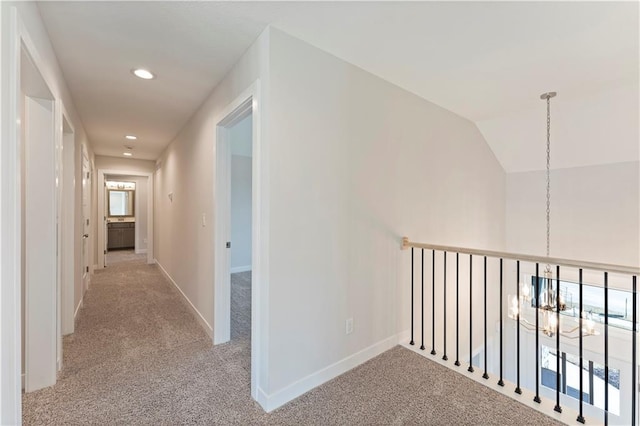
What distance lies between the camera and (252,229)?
77.3 inches

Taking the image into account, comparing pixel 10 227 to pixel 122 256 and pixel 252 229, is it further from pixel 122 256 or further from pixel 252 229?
pixel 122 256

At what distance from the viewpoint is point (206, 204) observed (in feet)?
9.43

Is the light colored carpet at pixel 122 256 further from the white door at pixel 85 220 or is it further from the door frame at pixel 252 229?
the door frame at pixel 252 229

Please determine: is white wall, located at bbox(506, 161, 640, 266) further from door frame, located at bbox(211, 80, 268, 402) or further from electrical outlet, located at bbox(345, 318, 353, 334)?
door frame, located at bbox(211, 80, 268, 402)

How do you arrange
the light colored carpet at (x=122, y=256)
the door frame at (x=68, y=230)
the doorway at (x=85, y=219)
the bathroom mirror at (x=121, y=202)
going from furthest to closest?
the bathroom mirror at (x=121, y=202) → the light colored carpet at (x=122, y=256) → the doorway at (x=85, y=219) → the door frame at (x=68, y=230)

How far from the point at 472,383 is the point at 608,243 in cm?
327

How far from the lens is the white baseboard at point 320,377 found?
5.97ft

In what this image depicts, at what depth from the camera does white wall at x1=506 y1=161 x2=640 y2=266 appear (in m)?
3.63

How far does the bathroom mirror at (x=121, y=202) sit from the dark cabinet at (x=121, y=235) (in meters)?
0.33

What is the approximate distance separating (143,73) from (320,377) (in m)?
2.77

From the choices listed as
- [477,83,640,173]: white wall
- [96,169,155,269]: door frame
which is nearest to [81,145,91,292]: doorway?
[96,169,155,269]: door frame

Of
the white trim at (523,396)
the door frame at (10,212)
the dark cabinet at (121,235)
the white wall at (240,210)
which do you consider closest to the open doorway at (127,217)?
the dark cabinet at (121,235)

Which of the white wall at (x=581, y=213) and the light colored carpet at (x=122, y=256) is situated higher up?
the white wall at (x=581, y=213)

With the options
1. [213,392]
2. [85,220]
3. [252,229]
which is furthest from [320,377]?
[85,220]
